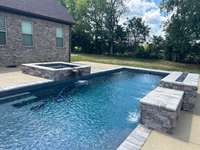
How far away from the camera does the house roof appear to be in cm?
985

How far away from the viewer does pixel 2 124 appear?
423 cm

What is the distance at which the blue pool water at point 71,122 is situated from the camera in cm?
360

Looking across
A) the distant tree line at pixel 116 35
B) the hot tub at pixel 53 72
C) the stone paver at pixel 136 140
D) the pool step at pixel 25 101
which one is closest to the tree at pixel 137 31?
the distant tree line at pixel 116 35

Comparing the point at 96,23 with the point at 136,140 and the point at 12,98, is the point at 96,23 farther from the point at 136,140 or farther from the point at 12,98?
the point at 136,140

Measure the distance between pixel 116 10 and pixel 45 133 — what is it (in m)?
24.4

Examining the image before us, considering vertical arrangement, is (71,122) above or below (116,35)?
below

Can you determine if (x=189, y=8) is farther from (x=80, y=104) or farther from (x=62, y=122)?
(x=62, y=122)

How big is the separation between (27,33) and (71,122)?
861cm

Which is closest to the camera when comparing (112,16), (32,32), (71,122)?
(71,122)

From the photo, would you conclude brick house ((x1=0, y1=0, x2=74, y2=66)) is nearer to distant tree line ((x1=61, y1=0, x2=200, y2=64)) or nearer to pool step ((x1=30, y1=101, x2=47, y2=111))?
pool step ((x1=30, y1=101, x2=47, y2=111))

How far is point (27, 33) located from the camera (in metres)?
11.2

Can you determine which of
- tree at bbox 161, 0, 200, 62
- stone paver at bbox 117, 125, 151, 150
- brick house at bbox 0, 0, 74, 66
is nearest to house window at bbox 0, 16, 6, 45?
brick house at bbox 0, 0, 74, 66

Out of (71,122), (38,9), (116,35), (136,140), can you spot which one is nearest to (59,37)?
(38,9)

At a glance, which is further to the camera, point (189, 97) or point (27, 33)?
point (27, 33)
